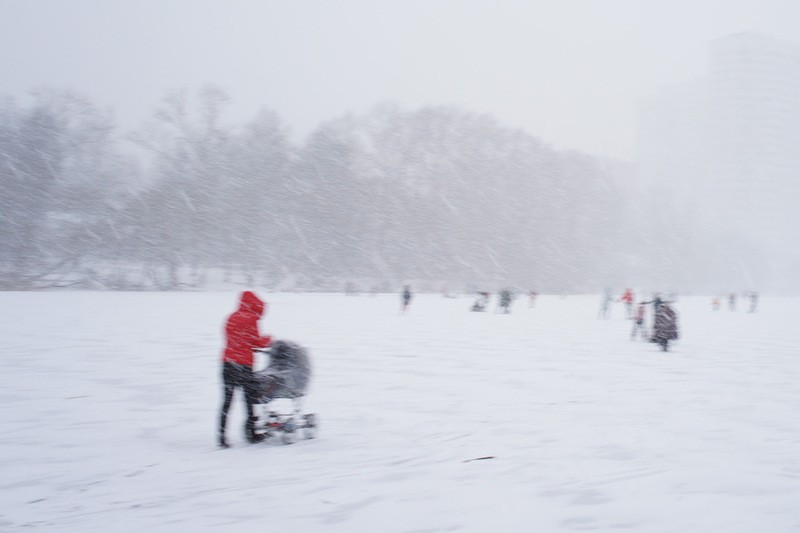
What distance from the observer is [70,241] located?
156 feet

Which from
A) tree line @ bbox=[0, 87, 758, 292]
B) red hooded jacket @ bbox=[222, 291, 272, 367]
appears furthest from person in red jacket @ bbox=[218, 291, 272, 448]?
tree line @ bbox=[0, 87, 758, 292]

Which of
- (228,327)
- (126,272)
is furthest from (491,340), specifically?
(126,272)

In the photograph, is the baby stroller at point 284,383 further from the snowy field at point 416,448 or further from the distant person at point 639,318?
the distant person at point 639,318

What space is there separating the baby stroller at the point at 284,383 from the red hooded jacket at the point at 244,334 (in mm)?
231

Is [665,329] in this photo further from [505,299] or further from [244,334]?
[505,299]

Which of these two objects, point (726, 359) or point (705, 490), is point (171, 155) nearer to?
point (726, 359)

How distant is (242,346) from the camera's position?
18.7 feet

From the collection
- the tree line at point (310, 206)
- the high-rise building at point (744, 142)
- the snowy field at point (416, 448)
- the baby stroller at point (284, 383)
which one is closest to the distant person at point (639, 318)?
the snowy field at point (416, 448)

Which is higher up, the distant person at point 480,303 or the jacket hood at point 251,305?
the jacket hood at point 251,305

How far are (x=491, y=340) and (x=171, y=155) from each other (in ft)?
150

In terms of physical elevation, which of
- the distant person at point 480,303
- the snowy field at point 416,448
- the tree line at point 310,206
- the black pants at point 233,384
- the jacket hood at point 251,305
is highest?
the tree line at point 310,206

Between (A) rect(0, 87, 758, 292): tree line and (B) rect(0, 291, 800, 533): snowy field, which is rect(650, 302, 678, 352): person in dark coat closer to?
(B) rect(0, 291, 800, 533): snowy field

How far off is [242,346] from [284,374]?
0.53 meters

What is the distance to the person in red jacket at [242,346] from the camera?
5.70 meters
